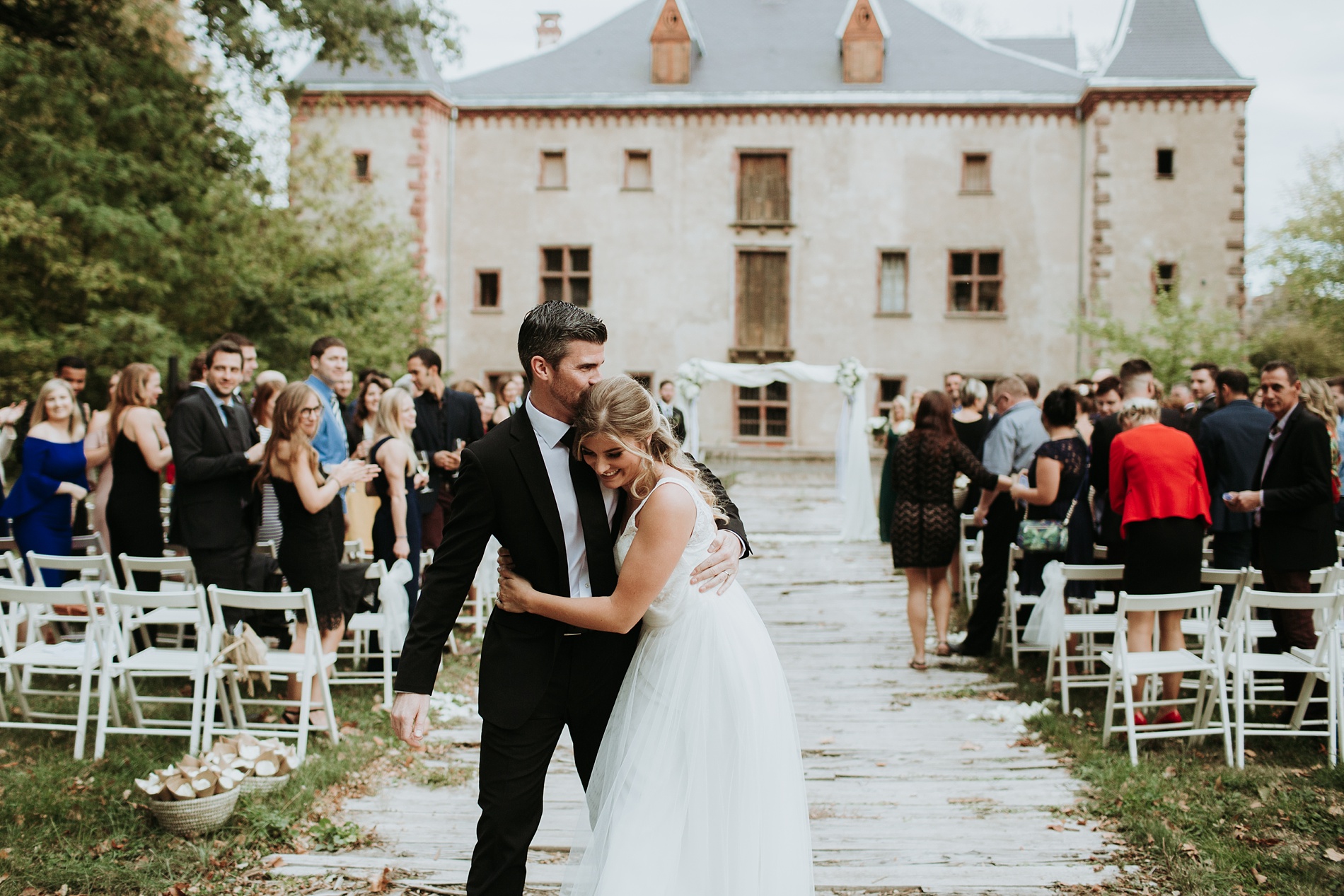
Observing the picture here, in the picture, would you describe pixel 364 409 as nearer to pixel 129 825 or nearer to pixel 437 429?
pixel 437 429

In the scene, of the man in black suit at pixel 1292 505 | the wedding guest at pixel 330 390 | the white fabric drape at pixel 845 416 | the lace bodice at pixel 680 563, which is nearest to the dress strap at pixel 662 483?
the lace bodice at pixel 680 563

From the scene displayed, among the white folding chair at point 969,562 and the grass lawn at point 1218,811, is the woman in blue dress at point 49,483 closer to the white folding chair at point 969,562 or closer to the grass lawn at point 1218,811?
the grass lawn at point 1218,811

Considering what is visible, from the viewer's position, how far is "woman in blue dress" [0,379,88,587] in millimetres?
7551

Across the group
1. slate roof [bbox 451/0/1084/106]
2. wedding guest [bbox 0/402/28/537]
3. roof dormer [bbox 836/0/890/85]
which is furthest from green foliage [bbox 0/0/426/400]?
roof dormer [bbox 836/0/890/85]

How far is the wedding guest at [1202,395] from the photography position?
29.3ft

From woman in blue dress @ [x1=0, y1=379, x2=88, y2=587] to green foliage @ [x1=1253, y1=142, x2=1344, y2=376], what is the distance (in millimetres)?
30502

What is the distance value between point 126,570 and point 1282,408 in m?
7.45

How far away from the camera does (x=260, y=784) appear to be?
16.0 feet

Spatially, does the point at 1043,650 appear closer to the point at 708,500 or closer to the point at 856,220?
the point at 708,500

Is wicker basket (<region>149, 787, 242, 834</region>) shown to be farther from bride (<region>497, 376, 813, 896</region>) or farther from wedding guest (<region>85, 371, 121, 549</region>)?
wedding guest (<region>85, 371, 121, 549</region>)

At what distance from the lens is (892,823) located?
16.3 ft

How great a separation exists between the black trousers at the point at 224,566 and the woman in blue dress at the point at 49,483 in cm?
217

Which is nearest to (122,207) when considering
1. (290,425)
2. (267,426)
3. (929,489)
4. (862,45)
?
(267,426)

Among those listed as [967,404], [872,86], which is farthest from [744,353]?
[967,404]
